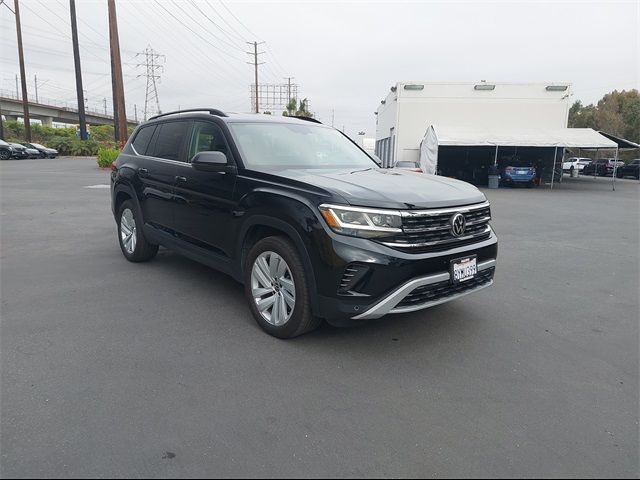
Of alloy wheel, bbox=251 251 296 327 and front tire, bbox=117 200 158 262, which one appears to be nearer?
alloy wheel, bbox=251 251 296 327

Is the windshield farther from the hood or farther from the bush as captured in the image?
the bush

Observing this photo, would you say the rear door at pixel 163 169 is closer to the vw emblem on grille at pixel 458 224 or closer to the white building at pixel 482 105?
the vw emblem on grille at pixel 458 224

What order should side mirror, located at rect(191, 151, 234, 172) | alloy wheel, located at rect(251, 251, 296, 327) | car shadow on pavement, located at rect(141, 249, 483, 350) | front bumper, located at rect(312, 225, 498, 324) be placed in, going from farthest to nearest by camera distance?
side mirror, located at rect(191, 151, 234, 172), car shadow on pavement, located at rect(141, 249, 483, 350), alloy wheel, located at rect(251, 251, 296, 327), front bumper, located at rect(312, 225, 498, 324)

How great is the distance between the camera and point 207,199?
4504 mm

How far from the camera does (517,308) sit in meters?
4.77

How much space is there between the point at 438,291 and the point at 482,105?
25302 millimetres

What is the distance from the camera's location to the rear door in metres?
5.06

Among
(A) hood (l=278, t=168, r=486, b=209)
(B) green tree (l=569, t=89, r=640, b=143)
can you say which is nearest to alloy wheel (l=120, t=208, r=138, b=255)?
(A) hood (l=278, t=168, r=486, b=209)

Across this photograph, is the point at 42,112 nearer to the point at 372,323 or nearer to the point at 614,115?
the point at 614,115

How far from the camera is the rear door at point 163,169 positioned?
5.06m

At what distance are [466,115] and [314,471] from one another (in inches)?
1045

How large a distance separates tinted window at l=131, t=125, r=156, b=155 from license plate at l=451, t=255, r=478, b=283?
401cm

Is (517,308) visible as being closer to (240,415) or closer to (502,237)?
(240,415)

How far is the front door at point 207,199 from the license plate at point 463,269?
6.32ft
